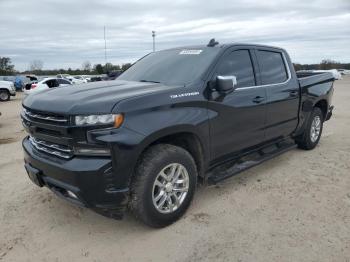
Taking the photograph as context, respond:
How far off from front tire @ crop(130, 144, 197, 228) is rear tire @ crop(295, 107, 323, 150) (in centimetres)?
320

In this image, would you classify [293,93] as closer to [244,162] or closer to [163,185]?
[244,162]

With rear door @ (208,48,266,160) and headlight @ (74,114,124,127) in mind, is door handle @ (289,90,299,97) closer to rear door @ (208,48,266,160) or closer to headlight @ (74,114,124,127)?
rear door @ (208,48,266,160)

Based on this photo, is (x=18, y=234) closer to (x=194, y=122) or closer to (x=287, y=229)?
(x=194, y=122)

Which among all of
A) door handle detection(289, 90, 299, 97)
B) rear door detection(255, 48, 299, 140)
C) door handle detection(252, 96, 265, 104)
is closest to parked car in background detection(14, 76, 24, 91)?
rear door detection(255, 48, 299, 140)

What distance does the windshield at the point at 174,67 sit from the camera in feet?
13.4

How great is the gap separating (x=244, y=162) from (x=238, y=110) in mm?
→ 804

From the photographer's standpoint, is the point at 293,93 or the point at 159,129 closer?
the point at 159,129

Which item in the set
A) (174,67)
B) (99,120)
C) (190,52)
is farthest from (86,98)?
(190,52)

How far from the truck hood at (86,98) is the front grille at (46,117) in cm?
5

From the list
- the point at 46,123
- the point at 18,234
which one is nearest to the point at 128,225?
the point at 18,234

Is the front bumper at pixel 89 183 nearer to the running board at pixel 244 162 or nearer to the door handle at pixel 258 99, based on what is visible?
the running board at pixel 244 162

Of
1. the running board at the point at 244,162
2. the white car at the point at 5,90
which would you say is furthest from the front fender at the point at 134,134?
the white car at the point at 5,90

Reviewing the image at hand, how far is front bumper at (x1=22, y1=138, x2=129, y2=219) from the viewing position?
3.04m

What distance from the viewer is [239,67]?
4488mm
